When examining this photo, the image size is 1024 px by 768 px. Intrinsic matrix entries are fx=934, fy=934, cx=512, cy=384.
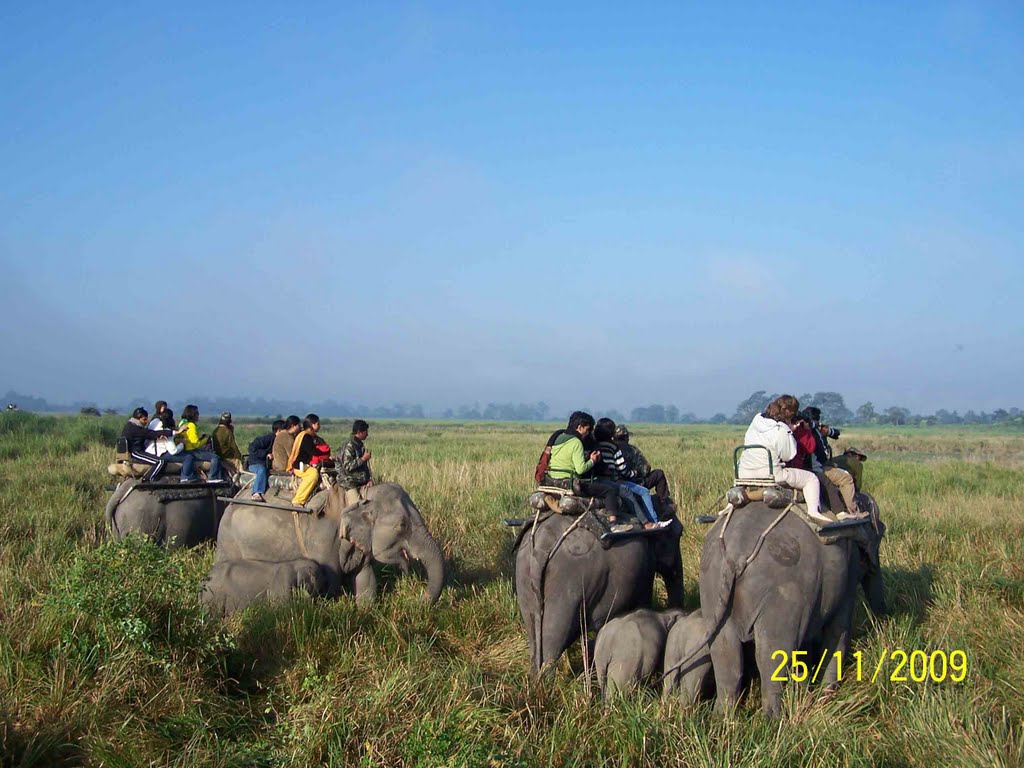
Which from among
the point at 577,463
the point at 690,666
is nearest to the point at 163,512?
the point at 577,463

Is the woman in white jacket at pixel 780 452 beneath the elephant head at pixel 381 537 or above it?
above

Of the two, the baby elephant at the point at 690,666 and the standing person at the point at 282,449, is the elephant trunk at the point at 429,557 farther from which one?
the baby elephant at the point at 690,666

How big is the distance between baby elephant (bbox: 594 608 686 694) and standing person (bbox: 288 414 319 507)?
14.6 feet

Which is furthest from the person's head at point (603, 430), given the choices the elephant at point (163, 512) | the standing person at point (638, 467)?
the elephant at point (163, 512)

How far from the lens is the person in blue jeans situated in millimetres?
10898

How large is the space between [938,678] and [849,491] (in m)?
1.49

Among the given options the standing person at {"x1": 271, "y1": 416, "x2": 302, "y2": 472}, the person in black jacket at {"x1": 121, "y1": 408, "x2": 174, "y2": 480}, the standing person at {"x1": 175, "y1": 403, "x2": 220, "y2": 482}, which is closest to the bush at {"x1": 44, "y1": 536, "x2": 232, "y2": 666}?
the standing person at {"x1": 271, "y1": 416, "x2": 302, "y2": 472}

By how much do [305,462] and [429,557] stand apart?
2.69 meters

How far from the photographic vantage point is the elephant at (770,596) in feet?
21.0

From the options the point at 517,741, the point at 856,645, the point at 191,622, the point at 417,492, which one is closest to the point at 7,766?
the point at 191,622

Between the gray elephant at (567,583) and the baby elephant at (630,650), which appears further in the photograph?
the gray elephant at (567,583)

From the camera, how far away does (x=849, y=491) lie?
7.38 m
